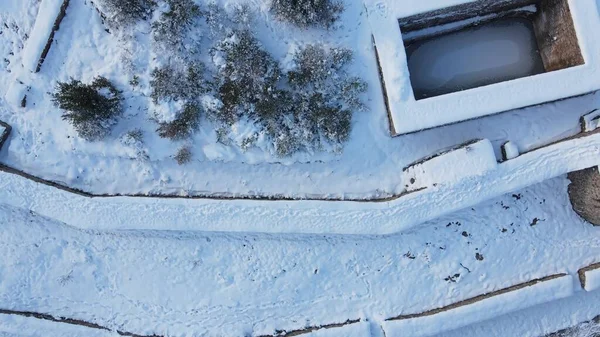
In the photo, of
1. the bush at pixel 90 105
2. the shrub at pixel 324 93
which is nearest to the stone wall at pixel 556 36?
the shrub at pixel 324 93

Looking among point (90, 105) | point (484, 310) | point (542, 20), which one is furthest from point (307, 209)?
point (542, 20)

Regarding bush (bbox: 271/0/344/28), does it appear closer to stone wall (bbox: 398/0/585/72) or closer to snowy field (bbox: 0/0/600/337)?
snowy field (bbox: 0/0/600/337)

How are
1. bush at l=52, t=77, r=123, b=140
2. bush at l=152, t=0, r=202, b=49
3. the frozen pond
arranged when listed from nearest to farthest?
bush at l=52, t=77, r=123, b=140 < bush at l=152, t=0, r=202, b=49 < the frozen pond

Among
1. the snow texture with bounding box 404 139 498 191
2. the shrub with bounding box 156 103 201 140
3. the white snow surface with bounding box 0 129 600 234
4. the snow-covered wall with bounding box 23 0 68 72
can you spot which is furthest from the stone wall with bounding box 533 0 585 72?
the snow-covered wall with bounding box 23 0 68 72

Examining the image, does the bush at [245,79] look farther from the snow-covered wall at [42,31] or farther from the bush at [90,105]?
the snow-covered wall at [42,31]

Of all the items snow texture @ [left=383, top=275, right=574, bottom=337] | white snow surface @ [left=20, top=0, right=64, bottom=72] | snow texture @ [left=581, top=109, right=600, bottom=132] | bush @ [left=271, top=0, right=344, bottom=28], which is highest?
white snow surface @ [left=20, top=0, right=64, bottom=72]

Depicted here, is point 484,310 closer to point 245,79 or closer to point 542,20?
point 542,20
